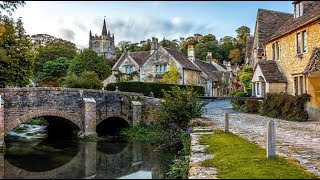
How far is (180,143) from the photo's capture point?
18.1m

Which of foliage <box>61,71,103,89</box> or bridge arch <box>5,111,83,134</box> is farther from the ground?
foliage <box>61,71,103,89</box>

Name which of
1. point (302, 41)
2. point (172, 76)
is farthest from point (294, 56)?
point (172, 76)

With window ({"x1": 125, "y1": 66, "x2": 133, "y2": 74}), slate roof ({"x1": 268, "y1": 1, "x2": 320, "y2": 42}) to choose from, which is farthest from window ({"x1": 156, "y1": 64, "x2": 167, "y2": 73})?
slate roof ({"x1": 268, "y1": 1, "x2": 320, "y2": 42})

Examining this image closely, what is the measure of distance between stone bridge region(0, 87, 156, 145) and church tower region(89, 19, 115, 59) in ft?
294

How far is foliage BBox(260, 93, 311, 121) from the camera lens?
73.7 feet

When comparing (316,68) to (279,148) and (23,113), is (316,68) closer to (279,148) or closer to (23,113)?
(279,148)

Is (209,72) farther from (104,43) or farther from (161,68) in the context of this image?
(104,43)

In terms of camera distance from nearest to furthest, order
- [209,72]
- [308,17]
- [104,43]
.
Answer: [308,17] → [209,72] → [104,43]

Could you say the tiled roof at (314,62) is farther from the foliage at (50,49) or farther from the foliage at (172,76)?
the foliage at (50,49)

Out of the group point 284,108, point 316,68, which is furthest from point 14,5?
point 284,108

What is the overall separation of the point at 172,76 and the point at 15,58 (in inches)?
824

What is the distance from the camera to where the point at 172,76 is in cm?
4544

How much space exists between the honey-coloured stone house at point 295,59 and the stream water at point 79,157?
10.8 metres

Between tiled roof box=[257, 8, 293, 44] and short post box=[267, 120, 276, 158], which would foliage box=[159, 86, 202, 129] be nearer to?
short post box=[267, 120, 276, 158]
